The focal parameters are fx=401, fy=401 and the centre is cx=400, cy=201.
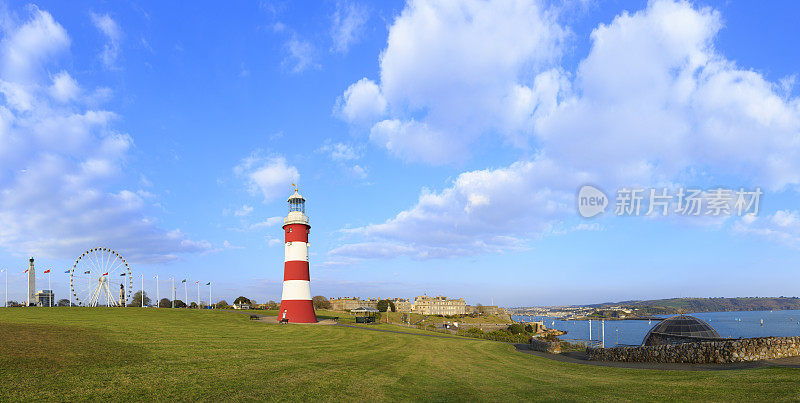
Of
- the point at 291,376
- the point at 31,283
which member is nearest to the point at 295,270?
the point at 291,376

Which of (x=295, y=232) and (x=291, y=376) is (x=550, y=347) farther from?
(x=295, y=232)

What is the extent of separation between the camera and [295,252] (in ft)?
139

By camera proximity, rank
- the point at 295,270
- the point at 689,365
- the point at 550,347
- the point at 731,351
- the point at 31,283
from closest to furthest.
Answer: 1. the point at 731,351
2. the point at 689,365
3. the point at 550,347
4. the point at 295,270
5. the point at 31,283

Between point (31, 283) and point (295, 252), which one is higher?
point (295, 252)

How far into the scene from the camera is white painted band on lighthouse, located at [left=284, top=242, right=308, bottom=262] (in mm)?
42219

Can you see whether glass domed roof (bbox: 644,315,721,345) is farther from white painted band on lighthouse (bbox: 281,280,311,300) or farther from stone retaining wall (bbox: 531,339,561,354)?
white painted band on lighthouse (bbox: 281,280,311,300)

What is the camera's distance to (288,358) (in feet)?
63.3

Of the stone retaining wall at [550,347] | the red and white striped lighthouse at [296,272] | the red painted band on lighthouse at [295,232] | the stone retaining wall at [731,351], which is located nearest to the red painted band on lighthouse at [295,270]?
the red and white striped lighthouse at [296,272]

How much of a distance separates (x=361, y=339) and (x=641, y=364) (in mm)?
19374

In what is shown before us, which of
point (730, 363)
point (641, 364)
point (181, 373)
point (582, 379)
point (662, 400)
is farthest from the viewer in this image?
point (641, 364)

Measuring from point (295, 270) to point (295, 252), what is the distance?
187 cm

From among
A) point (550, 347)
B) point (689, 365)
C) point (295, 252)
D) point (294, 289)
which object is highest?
point (295, 252)

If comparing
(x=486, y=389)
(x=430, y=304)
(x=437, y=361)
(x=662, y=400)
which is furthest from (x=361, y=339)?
(x=430, y=304)

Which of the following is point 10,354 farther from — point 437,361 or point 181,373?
point 437,361
